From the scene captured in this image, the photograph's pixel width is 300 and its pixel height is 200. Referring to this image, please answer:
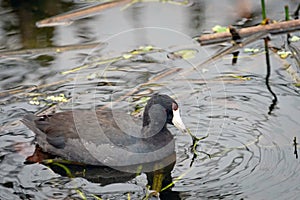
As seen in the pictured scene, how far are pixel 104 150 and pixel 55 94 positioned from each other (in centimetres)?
123

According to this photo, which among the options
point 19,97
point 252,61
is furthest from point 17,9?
point 252,61

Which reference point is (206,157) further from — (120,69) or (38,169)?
(120,69)

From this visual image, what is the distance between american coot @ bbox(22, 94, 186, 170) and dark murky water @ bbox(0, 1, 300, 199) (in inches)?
7.9

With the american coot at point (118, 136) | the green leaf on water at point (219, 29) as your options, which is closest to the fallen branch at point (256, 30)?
the green leaf on water at point (219, 29)

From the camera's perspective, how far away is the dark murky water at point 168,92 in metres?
5.20

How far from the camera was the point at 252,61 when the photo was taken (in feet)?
23.6

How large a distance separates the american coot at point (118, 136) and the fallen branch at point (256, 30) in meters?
2.15

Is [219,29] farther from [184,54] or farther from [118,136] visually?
[118,136]

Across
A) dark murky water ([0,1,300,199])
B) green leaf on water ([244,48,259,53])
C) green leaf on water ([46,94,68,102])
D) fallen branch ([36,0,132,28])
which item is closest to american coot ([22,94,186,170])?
dark murky water ([0,1,300,199])

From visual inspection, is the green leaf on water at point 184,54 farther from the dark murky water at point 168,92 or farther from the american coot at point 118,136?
the american coot at point 118,136

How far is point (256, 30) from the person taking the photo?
771cm

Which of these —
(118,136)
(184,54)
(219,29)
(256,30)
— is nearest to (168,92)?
(184,54)

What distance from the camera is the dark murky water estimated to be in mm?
5199

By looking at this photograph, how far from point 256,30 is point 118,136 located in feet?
8.97
